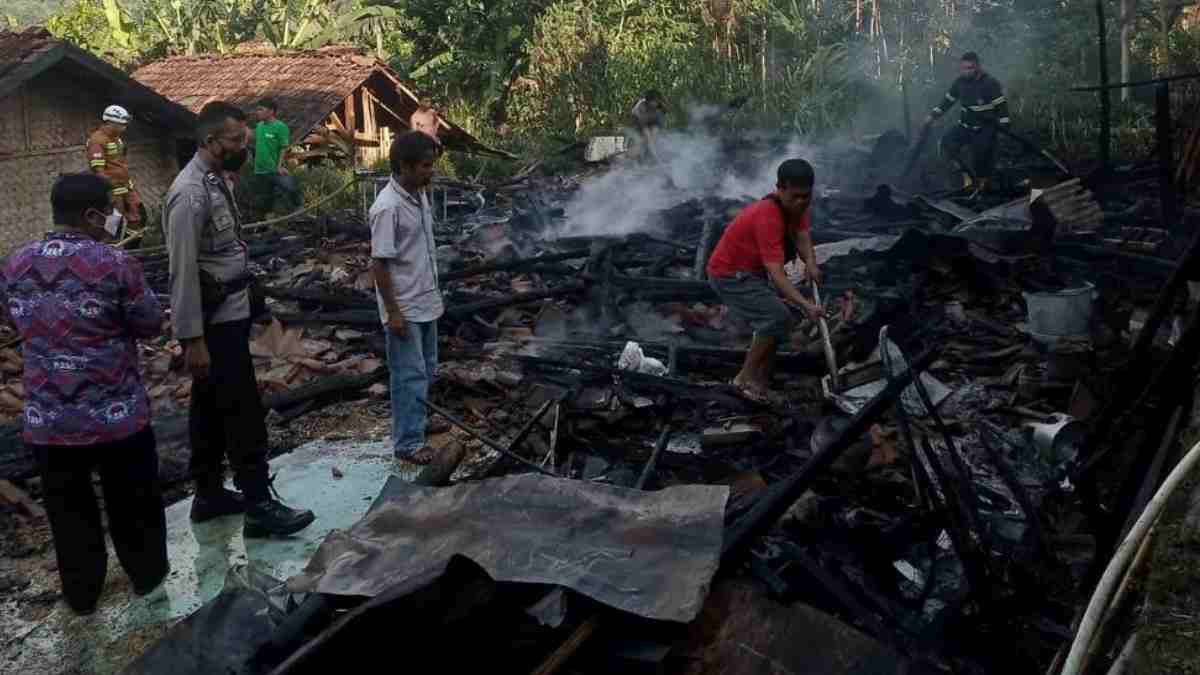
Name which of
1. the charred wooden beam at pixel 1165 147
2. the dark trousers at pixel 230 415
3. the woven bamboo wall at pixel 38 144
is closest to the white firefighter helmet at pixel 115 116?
the woven bamboo wall at pixel 38 144

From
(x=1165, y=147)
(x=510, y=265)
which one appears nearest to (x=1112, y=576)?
(x=1165, y=147)

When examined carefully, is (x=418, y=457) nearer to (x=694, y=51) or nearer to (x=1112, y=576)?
(x=1112, y=576)

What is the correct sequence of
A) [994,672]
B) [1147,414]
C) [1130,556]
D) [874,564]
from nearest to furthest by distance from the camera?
[1130,556] < [994,672] < [874,564] < [1147,414]

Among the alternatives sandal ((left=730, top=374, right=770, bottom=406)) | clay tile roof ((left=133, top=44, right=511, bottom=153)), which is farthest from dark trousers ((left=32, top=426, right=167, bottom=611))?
clay tile roof ((left=133, top=44, right=511, bottom=153))

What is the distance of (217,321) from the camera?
511 cm

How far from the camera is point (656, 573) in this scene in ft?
11.1

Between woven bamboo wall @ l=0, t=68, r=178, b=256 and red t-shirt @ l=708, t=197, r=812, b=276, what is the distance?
35.0 feet

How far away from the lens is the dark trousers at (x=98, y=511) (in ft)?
15.0

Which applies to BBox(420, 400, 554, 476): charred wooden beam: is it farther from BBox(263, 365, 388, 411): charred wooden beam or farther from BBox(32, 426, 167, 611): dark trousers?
BBox(263, 365, 388, 411): charred wooden beam

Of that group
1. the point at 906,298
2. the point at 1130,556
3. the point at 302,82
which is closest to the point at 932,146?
the point at 906,298

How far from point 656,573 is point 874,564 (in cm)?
104

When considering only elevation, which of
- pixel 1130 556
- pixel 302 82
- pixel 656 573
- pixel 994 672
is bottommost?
pixel 994 672

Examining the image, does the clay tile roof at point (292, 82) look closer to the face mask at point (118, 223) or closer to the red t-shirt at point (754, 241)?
the face mask at point (118, 223)

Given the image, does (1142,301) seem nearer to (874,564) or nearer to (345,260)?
(874,564)
